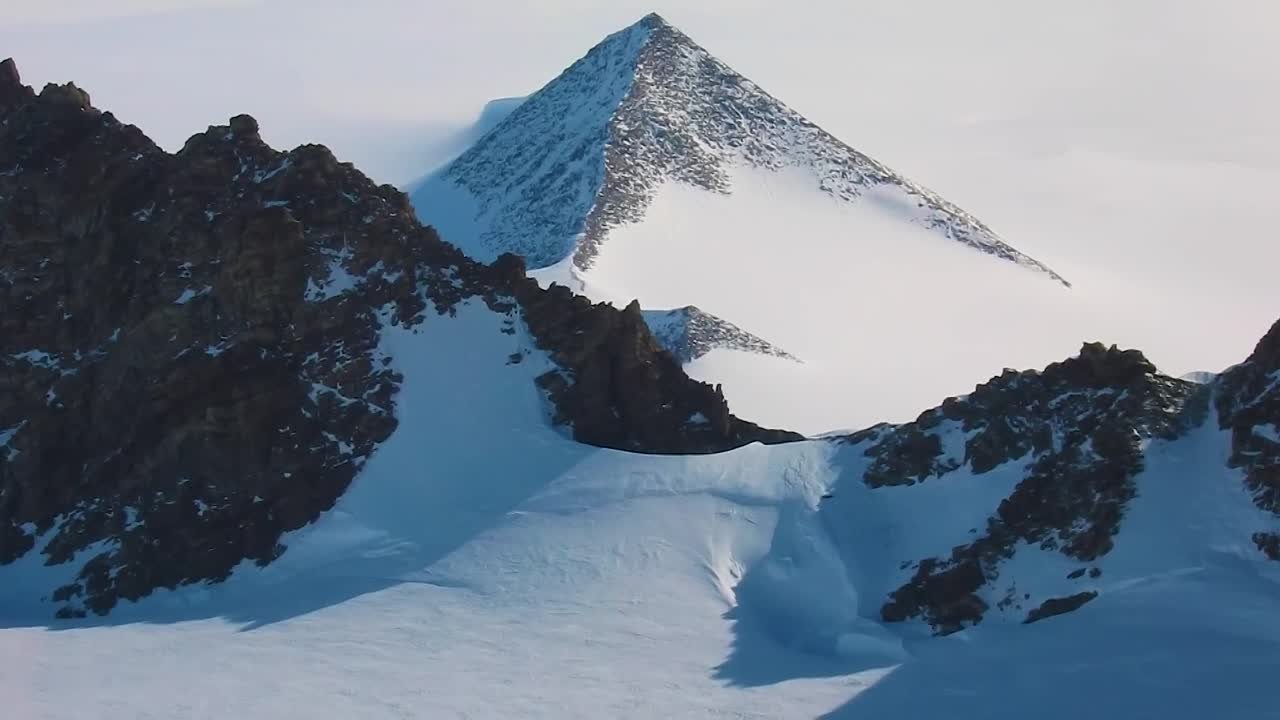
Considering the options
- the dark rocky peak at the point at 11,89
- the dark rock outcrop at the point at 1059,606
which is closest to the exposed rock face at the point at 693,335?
the dark rocky peak at the point at 11,89

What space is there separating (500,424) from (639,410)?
4.27 m

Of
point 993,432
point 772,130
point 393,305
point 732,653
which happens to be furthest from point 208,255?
point 772,130

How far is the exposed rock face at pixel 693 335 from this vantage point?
236ft

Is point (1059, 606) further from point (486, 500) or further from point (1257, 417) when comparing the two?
point (486, 500)

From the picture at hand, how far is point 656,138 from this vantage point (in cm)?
10488

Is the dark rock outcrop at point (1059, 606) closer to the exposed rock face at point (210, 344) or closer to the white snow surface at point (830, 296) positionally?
the exposed rock face at point (210, 344)

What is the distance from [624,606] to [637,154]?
72392mm

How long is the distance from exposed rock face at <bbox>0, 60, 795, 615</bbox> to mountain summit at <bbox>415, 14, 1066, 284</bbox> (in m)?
48.6

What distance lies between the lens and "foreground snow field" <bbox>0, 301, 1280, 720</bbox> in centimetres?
2798

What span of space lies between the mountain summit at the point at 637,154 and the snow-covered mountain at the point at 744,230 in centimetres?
20

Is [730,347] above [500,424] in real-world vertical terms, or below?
above

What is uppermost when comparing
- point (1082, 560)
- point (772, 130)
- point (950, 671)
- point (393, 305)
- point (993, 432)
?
point (772, 130)

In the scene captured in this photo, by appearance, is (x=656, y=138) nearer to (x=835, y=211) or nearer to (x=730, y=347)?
(x=835, y=211)

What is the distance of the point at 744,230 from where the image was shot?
102 meters
